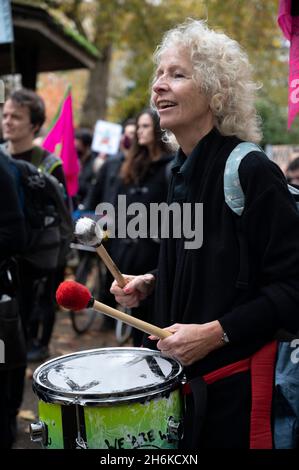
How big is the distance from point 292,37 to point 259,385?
1.53m

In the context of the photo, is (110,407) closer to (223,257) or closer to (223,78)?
(223,257)

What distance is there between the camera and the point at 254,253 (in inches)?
78.4

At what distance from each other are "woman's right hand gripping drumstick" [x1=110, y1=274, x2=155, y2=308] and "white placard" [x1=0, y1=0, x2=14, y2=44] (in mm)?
3452

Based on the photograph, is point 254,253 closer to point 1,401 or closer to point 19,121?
point 1,401

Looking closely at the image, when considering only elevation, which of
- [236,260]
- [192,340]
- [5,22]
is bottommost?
[192,340]

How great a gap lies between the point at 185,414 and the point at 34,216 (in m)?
2.73

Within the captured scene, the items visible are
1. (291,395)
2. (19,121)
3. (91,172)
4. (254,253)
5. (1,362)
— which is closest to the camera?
(254,253)

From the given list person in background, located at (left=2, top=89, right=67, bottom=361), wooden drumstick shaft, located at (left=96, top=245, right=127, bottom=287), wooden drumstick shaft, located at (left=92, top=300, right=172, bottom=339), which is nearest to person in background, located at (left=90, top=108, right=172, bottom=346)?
person in background, located at (left=2, top=89, right=67, bottom=361)

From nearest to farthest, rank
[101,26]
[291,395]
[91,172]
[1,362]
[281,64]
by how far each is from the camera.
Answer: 1. [291,395]
2. [1,362]
3. [91,172]
4. [101,26]
5. [281,64]

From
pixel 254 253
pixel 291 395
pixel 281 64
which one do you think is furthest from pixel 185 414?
pixel 281 64

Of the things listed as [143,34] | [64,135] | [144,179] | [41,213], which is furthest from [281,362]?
[143,34]

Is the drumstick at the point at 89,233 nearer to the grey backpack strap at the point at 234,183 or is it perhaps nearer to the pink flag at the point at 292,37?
the grey backpack strap at the point at 234,183

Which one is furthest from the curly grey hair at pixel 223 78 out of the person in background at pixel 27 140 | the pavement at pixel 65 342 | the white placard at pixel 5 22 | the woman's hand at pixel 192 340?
the white placard at pixel 5 22

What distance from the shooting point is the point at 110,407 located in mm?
1800
